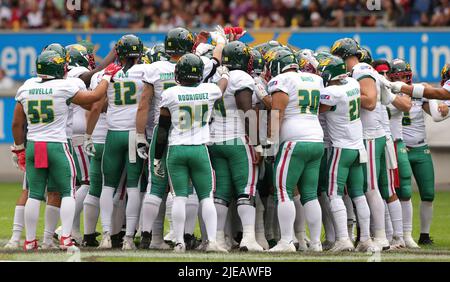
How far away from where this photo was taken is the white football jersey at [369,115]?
10.8 meters

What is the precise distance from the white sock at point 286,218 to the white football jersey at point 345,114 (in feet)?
2.78

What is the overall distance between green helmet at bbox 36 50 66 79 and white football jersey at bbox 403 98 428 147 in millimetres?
4114

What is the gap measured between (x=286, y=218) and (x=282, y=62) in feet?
5.07

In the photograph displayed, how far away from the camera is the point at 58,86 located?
9953mm

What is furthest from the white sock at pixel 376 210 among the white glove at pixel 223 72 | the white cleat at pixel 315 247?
the white glove at pixel 223 72

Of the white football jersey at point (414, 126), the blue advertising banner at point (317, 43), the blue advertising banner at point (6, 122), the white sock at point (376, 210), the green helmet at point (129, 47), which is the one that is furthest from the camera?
the blue advertising banner at point (317, 43)

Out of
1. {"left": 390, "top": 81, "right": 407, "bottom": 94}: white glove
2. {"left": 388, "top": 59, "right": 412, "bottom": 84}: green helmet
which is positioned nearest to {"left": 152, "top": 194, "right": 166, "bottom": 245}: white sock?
{"left": 390, "top": 81, "right": 407, "bottom": 94}: white glove

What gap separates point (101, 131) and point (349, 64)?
2670 millimetres

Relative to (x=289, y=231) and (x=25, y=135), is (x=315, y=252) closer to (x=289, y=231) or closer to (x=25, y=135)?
(x=289, y=231)

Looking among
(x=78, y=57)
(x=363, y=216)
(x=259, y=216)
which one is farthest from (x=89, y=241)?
(x=363, y=216)

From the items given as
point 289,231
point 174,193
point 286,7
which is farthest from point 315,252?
point 286,7

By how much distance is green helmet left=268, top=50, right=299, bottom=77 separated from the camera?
10430mm

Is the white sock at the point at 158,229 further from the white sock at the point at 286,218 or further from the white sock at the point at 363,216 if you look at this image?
the white sock at the point at 363,216

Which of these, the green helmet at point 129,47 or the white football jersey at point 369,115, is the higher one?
the green helmet at point 129,47
